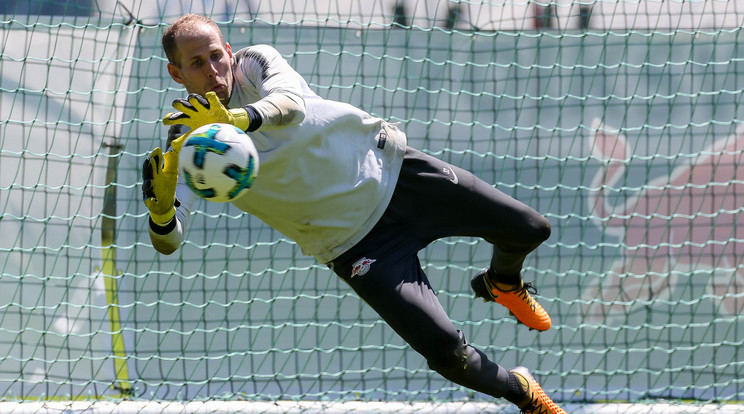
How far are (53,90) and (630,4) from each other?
11.4 ft

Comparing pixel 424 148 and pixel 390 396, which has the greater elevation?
pixel 424 148

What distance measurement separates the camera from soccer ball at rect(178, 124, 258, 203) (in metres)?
2.68

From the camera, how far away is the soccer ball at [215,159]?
105 inches

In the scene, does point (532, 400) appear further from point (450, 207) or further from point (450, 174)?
point (450, 174)

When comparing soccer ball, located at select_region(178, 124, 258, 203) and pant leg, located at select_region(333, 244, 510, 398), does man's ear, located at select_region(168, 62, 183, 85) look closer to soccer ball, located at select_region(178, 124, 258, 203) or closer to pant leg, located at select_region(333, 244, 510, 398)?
soccer ball, located at select_region(178, 124, 258, 203)

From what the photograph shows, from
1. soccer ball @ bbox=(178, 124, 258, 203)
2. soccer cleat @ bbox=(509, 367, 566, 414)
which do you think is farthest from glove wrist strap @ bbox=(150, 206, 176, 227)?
soccer cleat @ bbox=(509, 367, 566, 414)

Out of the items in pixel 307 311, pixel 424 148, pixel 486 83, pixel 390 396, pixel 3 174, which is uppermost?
pixel 486 83

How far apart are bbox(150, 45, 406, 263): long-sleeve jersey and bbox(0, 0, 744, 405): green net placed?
2.01 metres

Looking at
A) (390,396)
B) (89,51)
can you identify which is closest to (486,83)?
(390,396)

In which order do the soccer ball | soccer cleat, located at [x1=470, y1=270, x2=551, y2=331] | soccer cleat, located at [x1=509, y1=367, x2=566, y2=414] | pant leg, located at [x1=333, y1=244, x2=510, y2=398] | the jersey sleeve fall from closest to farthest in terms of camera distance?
the soccer ball
the jersey sleeve
pant leg, located at [x1=333, y1=244, x2=510, y2=398]
soccer cleat, located at [x1=509, y1=367, x2=566, y2=414]
soccer cleat, located at [x1=470, y1=270, x2=551, y2=331]

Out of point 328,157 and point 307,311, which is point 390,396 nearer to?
point 307,311

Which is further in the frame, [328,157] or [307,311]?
[307,311]

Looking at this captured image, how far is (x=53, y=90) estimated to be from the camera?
5.52 metres

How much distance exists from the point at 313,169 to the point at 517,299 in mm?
1223
